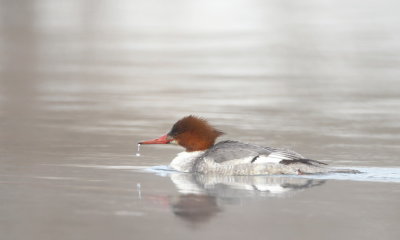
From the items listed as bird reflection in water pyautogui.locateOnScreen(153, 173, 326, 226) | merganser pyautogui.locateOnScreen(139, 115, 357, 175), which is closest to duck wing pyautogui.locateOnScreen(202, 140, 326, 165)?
merganser pyautogui.locateOnScreen(139, 115, 357, 175)

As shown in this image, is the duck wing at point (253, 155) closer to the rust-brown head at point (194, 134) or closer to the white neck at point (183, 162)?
the white neck at point (183, 162)

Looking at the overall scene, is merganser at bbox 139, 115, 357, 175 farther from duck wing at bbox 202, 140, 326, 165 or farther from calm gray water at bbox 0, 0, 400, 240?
calm gray water at bbox 0, 0, 400, 240

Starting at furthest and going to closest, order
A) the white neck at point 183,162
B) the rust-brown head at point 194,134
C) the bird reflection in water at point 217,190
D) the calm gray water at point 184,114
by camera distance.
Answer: the rust-brown head at point 194,134 → the white neck at point 183,162 → the bird reflection in water at point 217,190 → the calm gray water at point 184,114

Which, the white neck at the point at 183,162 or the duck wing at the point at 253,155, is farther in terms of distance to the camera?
the white neck at the point at 183,162

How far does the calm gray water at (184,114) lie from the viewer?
311 inches

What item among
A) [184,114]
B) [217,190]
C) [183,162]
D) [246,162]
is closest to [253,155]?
[246,162]

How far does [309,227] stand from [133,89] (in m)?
11.4

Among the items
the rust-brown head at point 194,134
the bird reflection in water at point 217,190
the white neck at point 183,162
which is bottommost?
the bird reflection in water at point 217,190

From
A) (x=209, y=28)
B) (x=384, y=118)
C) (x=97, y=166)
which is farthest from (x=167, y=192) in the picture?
(x=209, y=28)

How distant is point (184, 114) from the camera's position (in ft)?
50.4

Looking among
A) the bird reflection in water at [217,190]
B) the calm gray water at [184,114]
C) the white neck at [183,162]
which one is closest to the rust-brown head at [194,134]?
the white neck at [183,162]

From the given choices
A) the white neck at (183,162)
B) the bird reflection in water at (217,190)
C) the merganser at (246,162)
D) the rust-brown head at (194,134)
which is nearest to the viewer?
the bird reflection in water at (217,190)

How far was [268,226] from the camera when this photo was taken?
25.1 feet

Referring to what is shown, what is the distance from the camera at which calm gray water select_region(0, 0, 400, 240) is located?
7.90m
